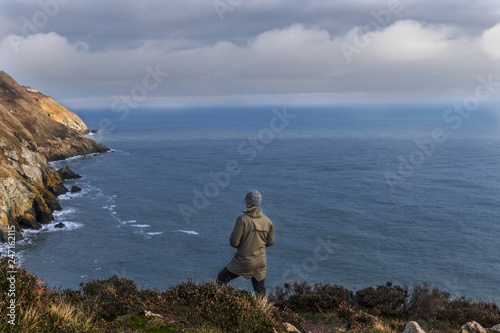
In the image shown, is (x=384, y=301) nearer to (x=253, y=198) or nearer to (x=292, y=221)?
(x=253, y=198)

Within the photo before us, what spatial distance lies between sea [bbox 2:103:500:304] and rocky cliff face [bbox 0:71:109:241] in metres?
2.52

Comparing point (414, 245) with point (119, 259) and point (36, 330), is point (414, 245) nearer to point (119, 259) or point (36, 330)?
point (119, 259)

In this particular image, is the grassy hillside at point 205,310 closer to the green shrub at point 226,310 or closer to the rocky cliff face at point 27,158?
the green shrub at point 226,310

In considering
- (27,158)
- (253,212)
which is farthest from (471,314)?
(27,158)

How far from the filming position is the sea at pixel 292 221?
39094 millimetres

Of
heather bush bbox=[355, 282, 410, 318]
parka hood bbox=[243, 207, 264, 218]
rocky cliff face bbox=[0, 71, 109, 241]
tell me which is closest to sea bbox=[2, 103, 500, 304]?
rocky cliff face bbox=[0, 71, 109, 241]

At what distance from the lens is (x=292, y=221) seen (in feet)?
175

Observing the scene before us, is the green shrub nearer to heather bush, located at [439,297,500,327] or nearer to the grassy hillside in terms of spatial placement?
the grassy hillside

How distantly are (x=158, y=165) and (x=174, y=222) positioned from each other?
1695 inches

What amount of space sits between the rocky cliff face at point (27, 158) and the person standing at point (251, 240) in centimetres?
4393

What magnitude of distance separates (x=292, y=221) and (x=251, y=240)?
152ft

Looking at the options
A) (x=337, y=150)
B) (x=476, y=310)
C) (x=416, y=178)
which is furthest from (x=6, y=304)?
(x=337, y=150)

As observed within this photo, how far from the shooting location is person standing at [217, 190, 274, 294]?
7.52 m

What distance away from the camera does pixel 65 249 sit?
43062 mm
